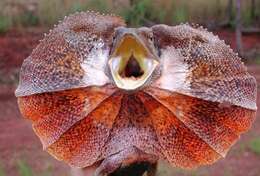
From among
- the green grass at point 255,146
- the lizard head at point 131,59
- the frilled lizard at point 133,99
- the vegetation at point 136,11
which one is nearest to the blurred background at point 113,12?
the vegetation at point 136,11

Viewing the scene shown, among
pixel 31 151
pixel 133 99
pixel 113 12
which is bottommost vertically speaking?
pixel 31 151

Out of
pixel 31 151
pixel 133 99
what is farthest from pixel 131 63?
pixel 31 151

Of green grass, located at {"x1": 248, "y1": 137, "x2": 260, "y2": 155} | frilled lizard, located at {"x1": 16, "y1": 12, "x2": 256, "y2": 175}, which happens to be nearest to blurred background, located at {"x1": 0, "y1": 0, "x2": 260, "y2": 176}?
green grass, located at {"x1": 248, "y1": 137, "x2": 260, "y2": 155}

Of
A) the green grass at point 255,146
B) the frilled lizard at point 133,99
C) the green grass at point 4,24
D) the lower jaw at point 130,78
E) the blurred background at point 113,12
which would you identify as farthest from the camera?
the green grass at point 4,24

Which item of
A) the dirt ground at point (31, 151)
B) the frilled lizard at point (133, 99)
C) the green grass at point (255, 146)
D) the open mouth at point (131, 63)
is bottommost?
the dirt ground at point (31, 151)

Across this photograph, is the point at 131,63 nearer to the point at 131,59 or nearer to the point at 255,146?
the point at 131,59

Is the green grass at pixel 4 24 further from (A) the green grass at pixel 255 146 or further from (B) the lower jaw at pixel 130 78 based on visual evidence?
(B) the lower jaw at pixel 130 78
